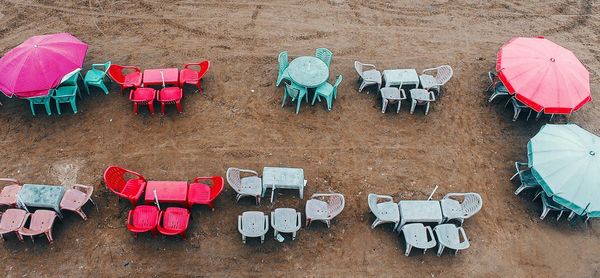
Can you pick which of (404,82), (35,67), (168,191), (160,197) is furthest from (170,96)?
(404,82)

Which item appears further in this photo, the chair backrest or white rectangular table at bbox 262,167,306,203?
the chair backrest

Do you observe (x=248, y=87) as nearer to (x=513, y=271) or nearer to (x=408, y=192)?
(x=408, y=192)

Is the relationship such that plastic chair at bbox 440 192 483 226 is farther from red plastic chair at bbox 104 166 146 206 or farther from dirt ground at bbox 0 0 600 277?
red plastic chair at bbox 104 166 146 206

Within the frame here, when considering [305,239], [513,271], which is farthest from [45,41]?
[513,271]

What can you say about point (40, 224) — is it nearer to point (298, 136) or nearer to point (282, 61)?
point (298, 136)

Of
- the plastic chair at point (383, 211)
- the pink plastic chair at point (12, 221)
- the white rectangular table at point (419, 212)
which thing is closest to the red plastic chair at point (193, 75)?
the pink plastic chair at point (12, 221)

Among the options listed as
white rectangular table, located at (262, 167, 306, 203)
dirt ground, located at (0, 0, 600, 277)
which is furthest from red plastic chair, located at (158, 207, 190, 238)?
white rectangular table, located at (262, 167, 306, 203)

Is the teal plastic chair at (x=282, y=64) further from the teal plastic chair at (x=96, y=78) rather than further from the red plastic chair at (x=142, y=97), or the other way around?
the teal plastic chair at (x=96, y=78)
